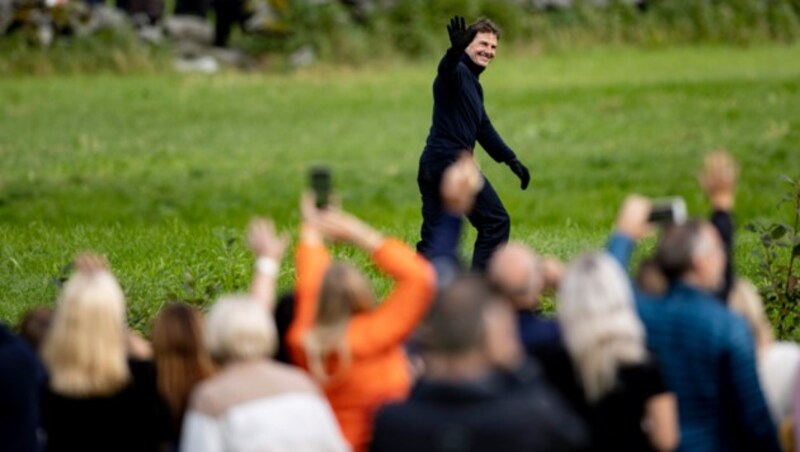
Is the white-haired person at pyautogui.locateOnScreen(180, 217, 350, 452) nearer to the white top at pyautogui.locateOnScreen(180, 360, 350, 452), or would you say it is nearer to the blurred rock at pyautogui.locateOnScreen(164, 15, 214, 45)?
the white top at pyautogui.locateOnScreen(180, 360, 350, 452)

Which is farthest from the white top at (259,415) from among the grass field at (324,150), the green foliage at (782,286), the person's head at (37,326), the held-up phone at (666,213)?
the green foliage at (782,286)

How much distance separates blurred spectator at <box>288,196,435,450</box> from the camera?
8133 mm

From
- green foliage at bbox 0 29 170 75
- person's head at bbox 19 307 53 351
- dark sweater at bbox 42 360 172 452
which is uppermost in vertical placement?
person's head at bbox 19 307 53 351

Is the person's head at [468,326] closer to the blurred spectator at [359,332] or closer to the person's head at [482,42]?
the blurred spectator at [359,332]

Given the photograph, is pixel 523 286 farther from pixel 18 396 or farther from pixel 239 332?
pixel 18 396

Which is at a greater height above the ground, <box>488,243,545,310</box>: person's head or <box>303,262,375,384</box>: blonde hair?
<box>488,243,545,310</box>: person's head

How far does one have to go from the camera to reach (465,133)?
13898mm

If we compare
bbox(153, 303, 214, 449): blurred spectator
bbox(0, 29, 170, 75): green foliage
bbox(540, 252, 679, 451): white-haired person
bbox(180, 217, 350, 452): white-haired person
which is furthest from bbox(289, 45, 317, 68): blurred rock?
bbox(180, 217, 350, 452): white-haired person

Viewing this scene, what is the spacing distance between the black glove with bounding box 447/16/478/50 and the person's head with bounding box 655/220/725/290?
5.50 metres

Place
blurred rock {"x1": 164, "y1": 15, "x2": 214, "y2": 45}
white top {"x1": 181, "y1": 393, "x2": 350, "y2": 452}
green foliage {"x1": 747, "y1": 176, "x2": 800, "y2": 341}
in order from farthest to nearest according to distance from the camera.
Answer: blurred rock {"x1": 164, "y1": 15, "x2": 214, "y2": 45}, green foliage {"x1": 747, "y1": 176, "x2": 800, "y2": 341}, white top {"x1": 181, "y1": 393, "x2": 350, "y2": 452}

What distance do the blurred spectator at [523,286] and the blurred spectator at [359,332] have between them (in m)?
0.38

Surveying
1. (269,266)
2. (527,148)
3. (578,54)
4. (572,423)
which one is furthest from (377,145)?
(572,423)

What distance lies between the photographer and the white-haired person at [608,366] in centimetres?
773

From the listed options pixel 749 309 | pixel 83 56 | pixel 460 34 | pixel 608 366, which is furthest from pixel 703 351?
pixel 83 56
